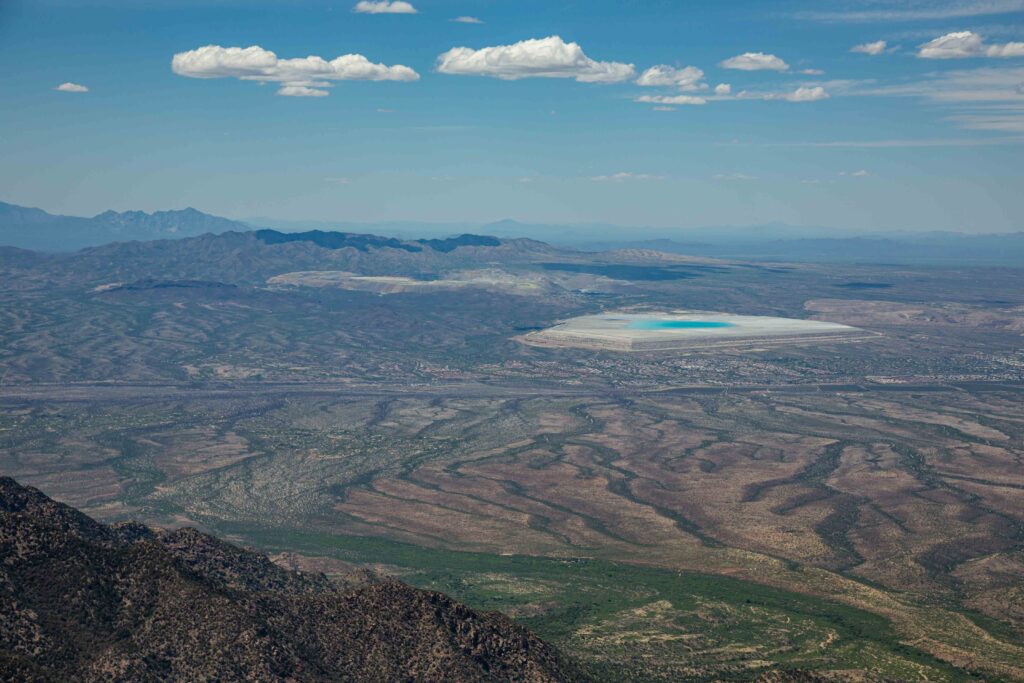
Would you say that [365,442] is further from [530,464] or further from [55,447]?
[55,447]

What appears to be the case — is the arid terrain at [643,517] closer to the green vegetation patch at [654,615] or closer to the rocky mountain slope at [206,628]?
the green vegetation patch at [654,615]

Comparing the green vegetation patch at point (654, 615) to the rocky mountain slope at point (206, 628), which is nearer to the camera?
the rocky mountain slope at point (206, 628)

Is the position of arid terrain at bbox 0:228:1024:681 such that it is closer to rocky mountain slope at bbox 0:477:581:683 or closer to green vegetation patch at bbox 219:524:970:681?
green vegetation patch at bbox 219:524:970:681

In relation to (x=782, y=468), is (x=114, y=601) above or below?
above

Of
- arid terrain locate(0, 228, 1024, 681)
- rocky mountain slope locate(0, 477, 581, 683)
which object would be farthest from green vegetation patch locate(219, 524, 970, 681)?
rocky mountain slope locate(0, 477, 581, 683)

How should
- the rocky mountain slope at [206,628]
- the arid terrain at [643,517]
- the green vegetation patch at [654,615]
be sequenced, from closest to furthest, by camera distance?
the rocky mountain slope at [206,628]
the green vegetation patch at [654,615]
the arid terrain at [643,517]

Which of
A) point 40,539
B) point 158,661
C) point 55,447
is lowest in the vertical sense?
point 55,447

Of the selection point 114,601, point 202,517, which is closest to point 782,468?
point 202,517

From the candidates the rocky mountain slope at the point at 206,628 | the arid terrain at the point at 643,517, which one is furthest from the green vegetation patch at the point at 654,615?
the rocky mountain slope at the point at 206,628

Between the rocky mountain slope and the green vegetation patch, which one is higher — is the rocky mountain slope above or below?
above
